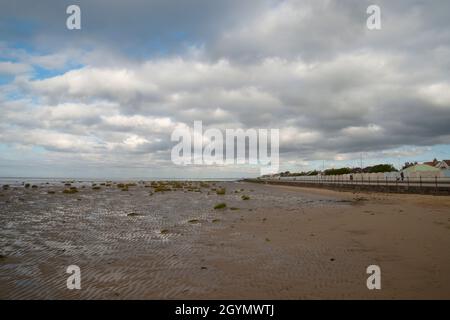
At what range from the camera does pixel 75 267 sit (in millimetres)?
8008

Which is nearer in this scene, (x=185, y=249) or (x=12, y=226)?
(x=185, y=249)

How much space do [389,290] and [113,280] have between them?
538cm

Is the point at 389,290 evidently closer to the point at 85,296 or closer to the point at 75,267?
the point at 85,296

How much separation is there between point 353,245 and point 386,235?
6.84 feet

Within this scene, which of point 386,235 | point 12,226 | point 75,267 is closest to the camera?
point 75,267

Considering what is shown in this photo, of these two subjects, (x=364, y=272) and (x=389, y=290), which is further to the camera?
(x=364, y=272)
